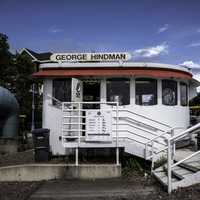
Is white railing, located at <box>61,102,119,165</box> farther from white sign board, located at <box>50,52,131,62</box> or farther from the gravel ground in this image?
white sign board, located at <box>50,52,131,62</box>

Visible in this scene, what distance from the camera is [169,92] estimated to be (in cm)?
1401

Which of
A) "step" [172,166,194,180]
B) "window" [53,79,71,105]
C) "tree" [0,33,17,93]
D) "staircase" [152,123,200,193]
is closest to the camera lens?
"staircase" [152,123,200,193]

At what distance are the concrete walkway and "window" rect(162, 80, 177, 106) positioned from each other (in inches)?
168

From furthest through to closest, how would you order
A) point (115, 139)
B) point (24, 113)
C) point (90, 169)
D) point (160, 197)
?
point (24, 113) → point (115, 139) → point (90, 169) → point (160, 197)

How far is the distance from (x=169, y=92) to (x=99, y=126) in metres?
3.71

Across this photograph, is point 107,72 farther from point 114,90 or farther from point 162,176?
point 162,176

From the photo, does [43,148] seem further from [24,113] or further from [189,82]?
[24,113]

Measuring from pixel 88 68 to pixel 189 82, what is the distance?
4.68m

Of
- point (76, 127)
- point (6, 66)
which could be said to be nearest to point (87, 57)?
point (76, 127)

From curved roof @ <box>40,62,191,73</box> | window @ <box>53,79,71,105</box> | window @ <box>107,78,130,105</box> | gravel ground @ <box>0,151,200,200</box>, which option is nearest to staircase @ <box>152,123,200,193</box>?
gravel ground @ <box>0,151,200,200</box>

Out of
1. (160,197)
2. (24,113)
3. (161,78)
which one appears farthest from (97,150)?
(24,113)

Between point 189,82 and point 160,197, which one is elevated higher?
point 189,82

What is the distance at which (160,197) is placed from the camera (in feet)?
27.4

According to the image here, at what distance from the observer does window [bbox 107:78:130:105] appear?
1345 centimetres
